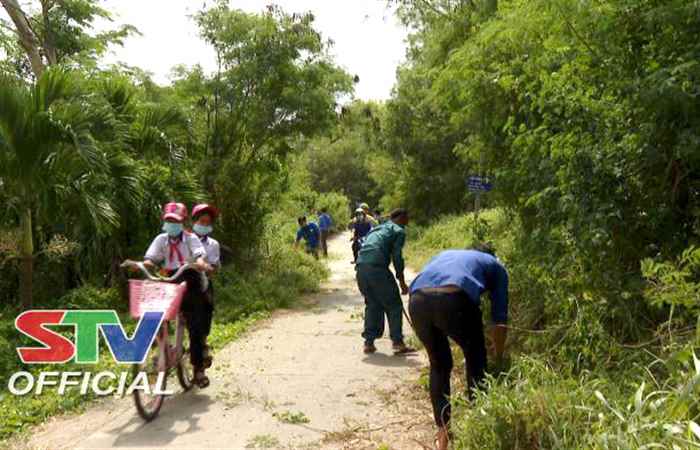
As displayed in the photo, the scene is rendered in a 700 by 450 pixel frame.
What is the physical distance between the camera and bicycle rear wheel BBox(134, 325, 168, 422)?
4801mm

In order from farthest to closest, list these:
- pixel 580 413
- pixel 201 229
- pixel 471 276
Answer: pixel 201 229 < pixel 471 276 < pixel 580 413

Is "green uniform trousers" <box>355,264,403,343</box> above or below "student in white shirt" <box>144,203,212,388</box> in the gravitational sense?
below

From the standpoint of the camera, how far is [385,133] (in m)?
29.4

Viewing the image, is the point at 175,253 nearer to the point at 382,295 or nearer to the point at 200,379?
the point at 200,379

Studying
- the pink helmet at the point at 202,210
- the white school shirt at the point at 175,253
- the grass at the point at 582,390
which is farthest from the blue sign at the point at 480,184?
the white school shirt at the point at 175,253

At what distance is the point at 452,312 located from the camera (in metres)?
3.86

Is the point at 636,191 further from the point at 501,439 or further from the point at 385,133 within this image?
the point at 385,133

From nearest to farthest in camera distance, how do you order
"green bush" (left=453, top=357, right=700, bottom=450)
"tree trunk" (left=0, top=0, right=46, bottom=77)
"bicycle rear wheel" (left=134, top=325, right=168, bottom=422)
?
"green bush" (left=453, top=357, right=700, bottom=450)
"bicycle rear wheel" (left=134, top=325, right=168, bottom=422)
"tree trunk" (left=0, top=0, right=46, bottom=77)

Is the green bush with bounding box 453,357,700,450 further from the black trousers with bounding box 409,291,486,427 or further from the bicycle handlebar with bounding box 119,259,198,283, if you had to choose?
the bicycle handlebar with bounding box 119,259,198,283

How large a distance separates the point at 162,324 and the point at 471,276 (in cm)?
263

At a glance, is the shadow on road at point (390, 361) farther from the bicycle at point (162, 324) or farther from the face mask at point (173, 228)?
the face mask at point (173, 228)

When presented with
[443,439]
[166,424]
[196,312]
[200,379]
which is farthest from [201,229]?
[443,439]

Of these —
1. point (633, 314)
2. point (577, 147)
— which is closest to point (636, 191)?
point (577, 147)

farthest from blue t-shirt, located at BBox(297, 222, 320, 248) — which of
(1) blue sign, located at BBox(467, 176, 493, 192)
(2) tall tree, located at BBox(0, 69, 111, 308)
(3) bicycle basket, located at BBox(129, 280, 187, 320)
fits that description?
(3) bicycle basket, located at BBox(129, 280, 187, 320)
